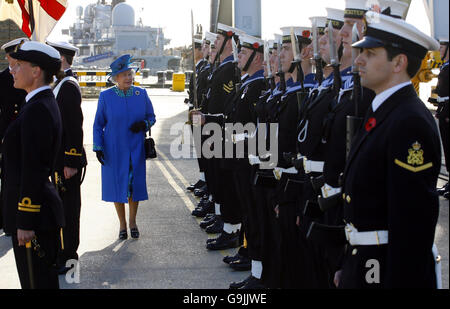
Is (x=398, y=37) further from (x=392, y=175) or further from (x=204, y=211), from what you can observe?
(x=204, y=211)

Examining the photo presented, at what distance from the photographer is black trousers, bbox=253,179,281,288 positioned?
221 inches

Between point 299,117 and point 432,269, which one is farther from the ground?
point 299,117

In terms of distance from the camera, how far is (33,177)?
13.7ft

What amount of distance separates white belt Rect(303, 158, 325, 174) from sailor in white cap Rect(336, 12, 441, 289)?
3.48ft

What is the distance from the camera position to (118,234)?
26.8 feet

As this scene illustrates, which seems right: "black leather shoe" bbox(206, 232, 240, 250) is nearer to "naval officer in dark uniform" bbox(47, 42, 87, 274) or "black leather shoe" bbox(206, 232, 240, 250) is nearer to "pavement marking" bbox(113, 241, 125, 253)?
"pavement marking" bbox(113, 241, 125, 253)

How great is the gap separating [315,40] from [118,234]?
418 cm

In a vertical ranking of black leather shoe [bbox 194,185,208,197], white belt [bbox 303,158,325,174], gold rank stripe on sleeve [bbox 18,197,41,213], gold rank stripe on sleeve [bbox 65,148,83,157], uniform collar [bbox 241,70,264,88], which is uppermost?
uniform collar [bbox 241,70,264,88]

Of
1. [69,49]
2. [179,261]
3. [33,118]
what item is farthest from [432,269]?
[69,49]

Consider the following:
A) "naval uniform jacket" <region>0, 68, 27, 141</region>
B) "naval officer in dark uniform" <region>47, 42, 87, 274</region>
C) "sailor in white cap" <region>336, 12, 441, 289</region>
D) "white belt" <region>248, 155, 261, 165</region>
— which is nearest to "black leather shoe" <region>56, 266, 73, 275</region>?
"naval officer in dark uniform" <region>47, 42, 87, 274</region>

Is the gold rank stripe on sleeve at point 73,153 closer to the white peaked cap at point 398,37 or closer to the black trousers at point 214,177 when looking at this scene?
the black trousers at point 214,177

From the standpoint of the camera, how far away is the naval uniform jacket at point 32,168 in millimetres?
4160

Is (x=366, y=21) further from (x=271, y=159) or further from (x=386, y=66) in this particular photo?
(x=271, y=159)

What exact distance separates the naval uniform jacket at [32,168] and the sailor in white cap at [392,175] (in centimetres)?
194
